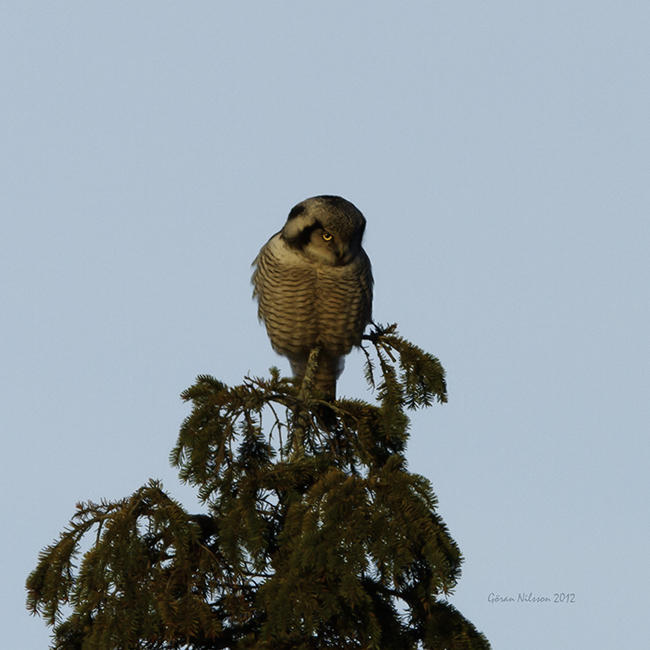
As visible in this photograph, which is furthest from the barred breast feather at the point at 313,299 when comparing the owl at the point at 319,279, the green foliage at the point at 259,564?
the green foliage at the point at 259,564

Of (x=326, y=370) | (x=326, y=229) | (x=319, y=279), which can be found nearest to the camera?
(x=326, y=229)

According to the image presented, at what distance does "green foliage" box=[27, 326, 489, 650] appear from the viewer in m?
3.78

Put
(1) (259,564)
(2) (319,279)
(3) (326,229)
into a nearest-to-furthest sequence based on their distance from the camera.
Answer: (1) (259,564), (3) (326,229), (2) (319,279)

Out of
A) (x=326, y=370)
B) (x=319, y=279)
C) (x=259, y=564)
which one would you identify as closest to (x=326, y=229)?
(x=319, y=279)

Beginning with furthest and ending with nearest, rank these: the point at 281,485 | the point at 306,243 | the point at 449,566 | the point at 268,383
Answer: the point at 306,243, the point at 268,383, the point at 281,485, the point at 449,566

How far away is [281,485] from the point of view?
4254 millimetres

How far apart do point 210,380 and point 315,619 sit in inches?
53.8

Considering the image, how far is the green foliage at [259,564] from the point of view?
378cm

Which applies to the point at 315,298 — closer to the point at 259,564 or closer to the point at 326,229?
the point at 326,229

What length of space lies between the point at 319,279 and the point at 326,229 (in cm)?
35

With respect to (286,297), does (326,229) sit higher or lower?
higher

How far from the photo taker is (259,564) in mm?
4078

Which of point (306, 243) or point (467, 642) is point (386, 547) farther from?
point (306, 243)

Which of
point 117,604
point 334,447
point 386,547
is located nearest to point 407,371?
point 334,447
